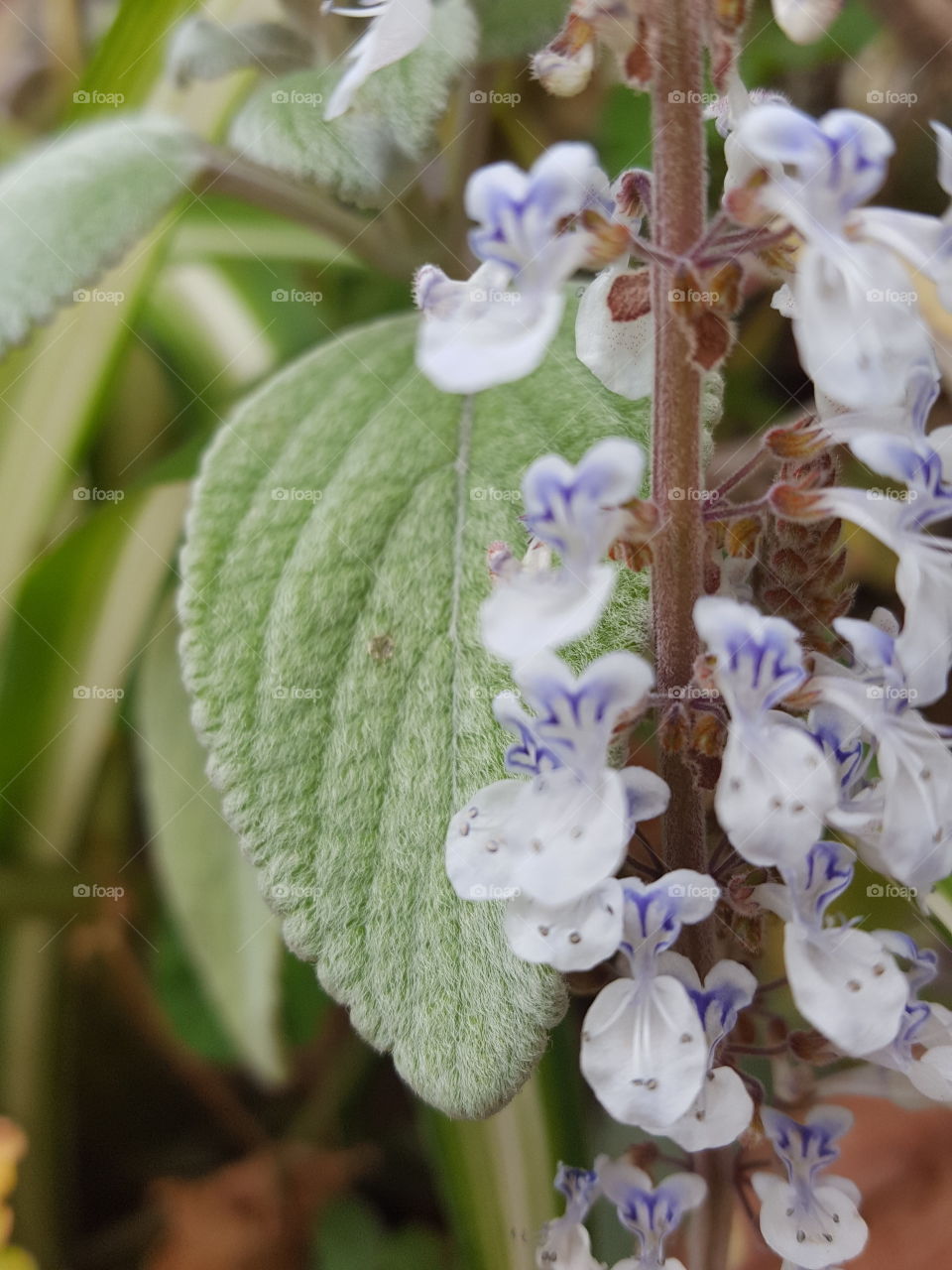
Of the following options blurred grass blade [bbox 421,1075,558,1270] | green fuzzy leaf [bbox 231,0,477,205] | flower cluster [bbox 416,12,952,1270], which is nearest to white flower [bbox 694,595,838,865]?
flower cluster [bbox 416,12,952,1270]

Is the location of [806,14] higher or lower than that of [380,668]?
higher

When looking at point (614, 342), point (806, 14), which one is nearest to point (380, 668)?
point (614, 342)

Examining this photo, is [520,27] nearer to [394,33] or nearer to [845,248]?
[394,33]

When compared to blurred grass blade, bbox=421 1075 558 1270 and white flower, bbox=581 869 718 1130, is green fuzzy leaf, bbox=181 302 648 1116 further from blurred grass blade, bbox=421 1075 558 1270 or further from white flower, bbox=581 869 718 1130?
blurred grass blade, bbox=421 1075 558 1270

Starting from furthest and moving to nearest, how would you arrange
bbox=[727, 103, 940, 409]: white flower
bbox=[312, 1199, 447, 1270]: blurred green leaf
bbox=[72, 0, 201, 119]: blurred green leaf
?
bbox=[72, 0, 201, 119]: blurred green leaf → bbox=[312, 1199, 447, 1270]: blurred green leaf → bbox=[727, 103, 940, 409]: white flower

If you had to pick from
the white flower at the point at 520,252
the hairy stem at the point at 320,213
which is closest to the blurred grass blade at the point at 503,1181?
the white flower at the point at 520,252

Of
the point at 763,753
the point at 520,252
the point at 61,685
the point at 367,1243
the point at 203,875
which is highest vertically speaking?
the point at 520,252
